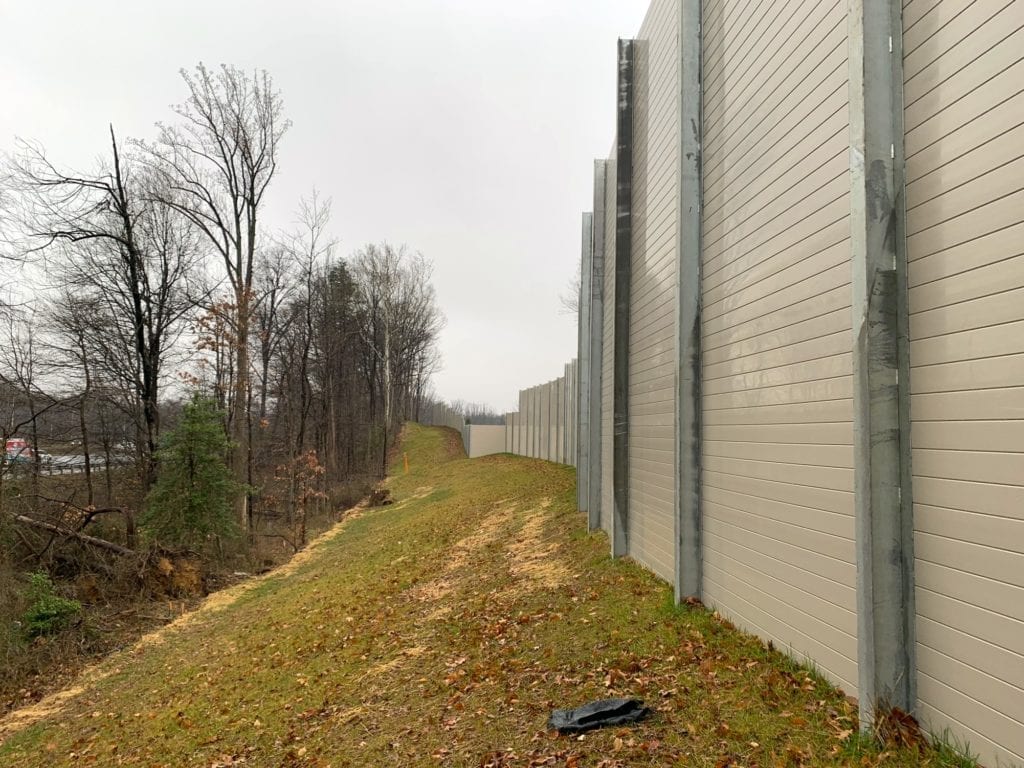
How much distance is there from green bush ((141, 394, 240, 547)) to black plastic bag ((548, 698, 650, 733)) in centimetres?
1420

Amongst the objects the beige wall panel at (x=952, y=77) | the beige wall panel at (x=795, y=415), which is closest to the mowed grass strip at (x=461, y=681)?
the beige wall panel at (x=795, y=415)

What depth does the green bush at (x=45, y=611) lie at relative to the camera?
1086cm

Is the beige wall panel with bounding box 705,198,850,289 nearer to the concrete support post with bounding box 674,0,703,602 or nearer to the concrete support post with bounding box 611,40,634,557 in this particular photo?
the concrete support post with bounding box 674,0,703,602

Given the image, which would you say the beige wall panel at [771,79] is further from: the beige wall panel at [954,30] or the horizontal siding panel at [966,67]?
the horizontal siding panel at [966,67]

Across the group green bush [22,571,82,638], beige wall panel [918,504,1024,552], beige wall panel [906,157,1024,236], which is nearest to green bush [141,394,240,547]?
green bush [22,571,82,638]

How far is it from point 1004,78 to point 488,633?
21.8 ft

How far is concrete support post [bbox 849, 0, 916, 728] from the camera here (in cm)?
344

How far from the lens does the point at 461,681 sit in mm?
6078

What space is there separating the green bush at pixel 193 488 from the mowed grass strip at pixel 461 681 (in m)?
4.00

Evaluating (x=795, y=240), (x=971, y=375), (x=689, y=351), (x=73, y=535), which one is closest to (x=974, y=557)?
(x=971, y=375)

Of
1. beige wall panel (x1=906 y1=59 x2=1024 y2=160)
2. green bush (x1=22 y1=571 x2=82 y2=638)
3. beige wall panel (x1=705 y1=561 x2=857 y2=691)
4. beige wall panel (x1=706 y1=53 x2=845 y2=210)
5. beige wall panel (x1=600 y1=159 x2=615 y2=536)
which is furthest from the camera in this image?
beige wall panel (x1=600 y1=159 x2=615 y2=536)

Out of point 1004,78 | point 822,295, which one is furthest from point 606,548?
point 1004,78

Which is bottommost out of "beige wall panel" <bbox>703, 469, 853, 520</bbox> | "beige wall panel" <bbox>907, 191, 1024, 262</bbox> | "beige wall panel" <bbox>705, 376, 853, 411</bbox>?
"beige wall panel" <bbox>703, 469, 853, 520</bbox>

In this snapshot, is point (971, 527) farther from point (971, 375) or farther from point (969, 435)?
point (971, 375)
